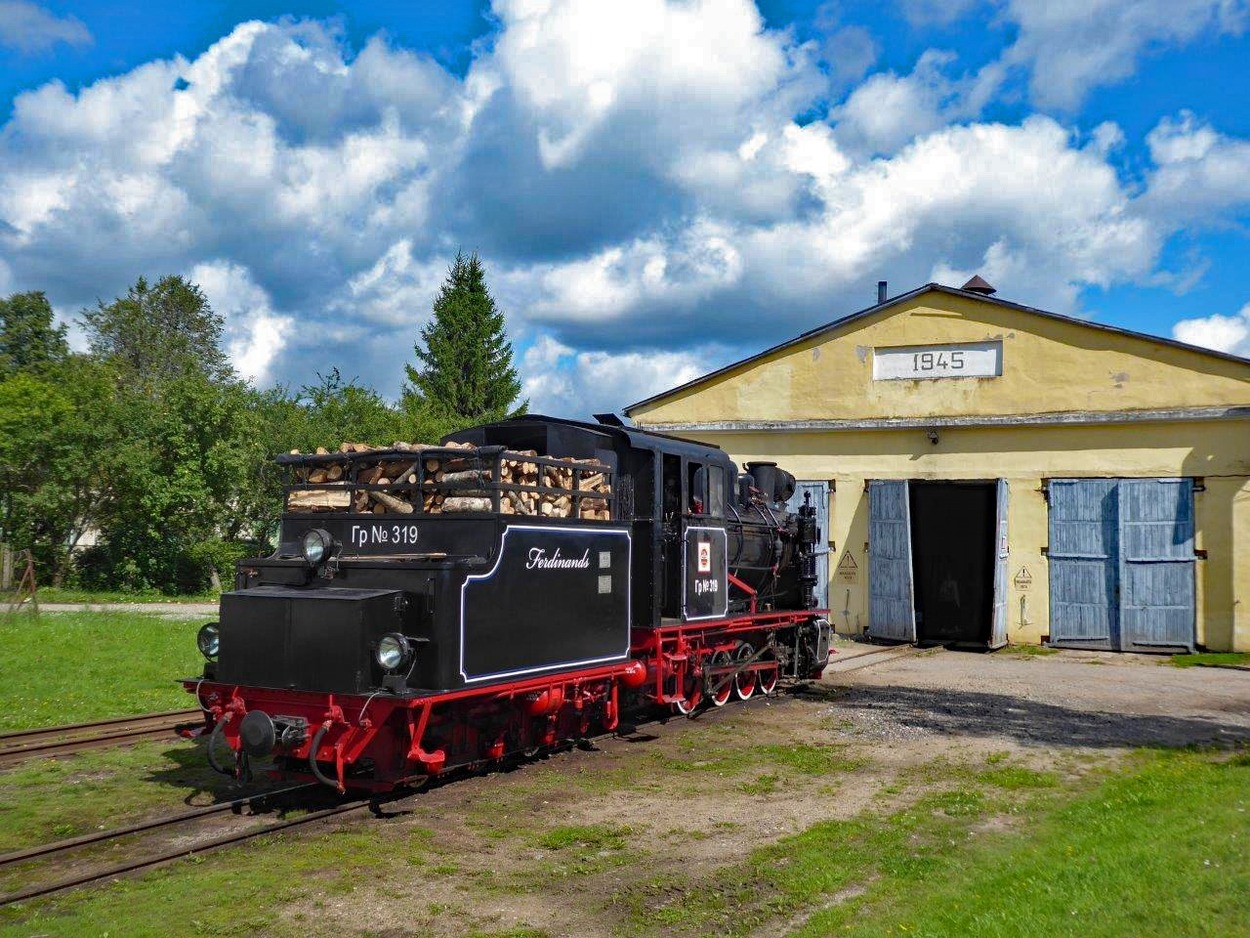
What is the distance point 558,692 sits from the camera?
29.1 feet

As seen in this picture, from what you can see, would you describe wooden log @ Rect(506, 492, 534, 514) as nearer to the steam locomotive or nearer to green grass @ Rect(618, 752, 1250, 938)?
the steam locomotive

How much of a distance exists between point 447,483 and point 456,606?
1.00 meters

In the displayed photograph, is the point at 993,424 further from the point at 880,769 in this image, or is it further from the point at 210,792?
the point at 210,792

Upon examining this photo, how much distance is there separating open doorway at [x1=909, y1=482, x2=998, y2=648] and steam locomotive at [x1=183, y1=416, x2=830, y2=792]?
41.0ft

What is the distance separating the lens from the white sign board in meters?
20.9

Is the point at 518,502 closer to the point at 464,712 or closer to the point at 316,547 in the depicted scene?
the point at 316,547

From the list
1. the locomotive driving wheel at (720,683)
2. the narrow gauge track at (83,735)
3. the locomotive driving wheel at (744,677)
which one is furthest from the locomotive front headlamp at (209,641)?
the locomotive driving wheel at (744,677)

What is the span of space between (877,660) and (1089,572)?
4.85 m

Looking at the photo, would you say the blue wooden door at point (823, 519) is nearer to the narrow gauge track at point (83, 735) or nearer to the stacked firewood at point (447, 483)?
the stacked firewood at point (447, 483)

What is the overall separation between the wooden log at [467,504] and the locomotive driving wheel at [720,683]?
15.7 ft

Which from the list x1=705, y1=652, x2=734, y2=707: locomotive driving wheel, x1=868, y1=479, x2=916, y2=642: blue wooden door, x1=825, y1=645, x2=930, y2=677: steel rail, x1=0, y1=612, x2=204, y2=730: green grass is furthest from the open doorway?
x1=0, y1=612, x2=204, y2=730: green grass

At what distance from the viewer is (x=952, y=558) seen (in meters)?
23.3

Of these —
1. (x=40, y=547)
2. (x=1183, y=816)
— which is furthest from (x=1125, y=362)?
(x=40, y=547)

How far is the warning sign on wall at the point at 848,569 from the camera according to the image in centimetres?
2188
